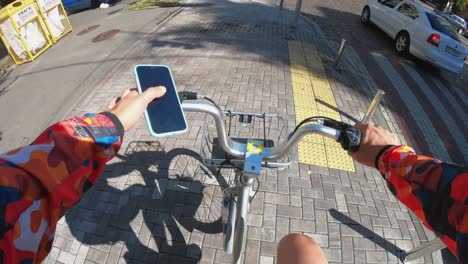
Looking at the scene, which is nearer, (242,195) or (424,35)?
(242,195)

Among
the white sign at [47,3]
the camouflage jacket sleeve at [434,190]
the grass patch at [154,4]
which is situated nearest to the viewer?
the camouflage jacket sleeve at [434,190]

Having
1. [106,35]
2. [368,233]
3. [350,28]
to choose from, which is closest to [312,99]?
[368,233]

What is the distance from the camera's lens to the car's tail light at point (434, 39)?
7.69 metres

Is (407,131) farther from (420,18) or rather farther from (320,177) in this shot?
(420,18)

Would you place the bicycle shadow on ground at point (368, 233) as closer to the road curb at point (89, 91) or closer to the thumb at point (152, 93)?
the thumb at point (152, 93)

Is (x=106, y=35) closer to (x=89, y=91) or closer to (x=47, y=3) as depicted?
(x=47, y=3)

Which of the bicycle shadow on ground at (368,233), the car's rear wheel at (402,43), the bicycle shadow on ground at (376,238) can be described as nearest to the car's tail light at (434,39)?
the car's rear wheel at (402,43)

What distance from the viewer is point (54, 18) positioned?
27.5 feet

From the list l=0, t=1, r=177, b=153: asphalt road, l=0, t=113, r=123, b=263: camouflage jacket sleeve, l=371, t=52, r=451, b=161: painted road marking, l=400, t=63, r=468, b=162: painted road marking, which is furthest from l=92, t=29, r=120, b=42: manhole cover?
l=400, t=63, r=468, b=162: painted road marking

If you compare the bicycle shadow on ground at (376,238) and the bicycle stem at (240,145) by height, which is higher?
the bicycle stem at (240,145)

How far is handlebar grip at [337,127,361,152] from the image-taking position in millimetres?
1429

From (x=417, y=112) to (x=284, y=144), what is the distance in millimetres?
5763

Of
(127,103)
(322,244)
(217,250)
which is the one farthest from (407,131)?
(127,103)

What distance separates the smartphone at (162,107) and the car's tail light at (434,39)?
29.0 ft
